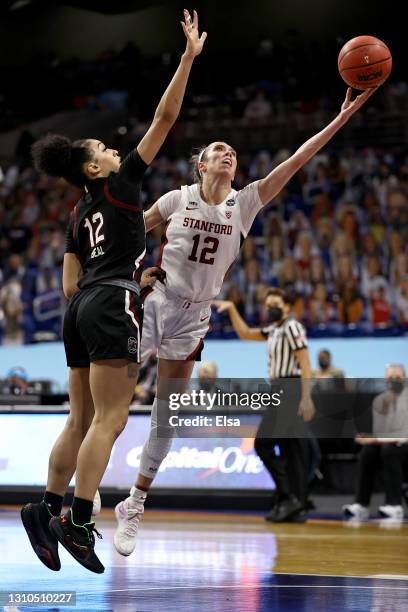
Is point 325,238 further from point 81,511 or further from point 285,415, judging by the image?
point 81,511

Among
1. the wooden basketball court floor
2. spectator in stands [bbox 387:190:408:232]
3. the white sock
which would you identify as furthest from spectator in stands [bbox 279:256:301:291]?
the white sock

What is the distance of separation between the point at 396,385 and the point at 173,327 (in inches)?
173

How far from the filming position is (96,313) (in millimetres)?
5379

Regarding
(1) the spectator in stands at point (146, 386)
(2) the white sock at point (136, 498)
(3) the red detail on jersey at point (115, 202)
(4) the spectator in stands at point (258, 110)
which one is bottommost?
(2) the white sock at point (136, 498)

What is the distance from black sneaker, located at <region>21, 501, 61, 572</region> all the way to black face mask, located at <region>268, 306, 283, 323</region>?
566 centimetres

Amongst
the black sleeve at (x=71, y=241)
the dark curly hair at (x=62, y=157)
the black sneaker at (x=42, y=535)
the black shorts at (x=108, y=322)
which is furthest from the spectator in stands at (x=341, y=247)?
the black sneaker at (x=42, y=535)

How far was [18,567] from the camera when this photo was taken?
259 inches

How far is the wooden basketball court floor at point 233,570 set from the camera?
5305 millimetres

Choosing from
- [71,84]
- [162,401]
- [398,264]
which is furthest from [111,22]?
[162,401]

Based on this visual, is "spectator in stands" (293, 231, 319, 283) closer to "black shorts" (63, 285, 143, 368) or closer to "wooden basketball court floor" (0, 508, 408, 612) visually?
"wooden basketball court floor" (0, 508, 408, 612)

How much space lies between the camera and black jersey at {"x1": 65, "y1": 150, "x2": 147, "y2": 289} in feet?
17.9

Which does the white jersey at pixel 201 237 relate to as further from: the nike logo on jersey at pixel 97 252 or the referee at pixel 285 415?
the referee at pixel 285 415

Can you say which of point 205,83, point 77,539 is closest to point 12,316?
point 205,83

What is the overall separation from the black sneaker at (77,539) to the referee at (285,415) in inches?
208
